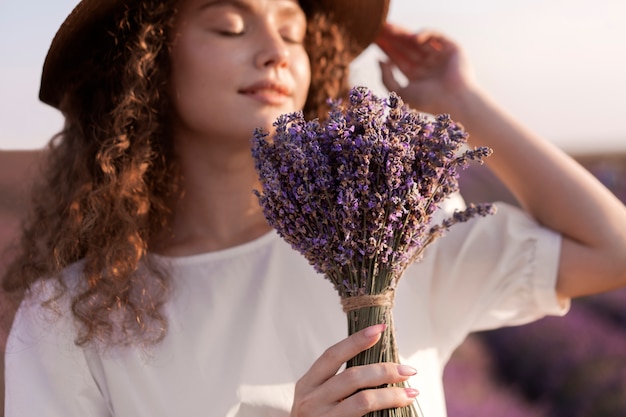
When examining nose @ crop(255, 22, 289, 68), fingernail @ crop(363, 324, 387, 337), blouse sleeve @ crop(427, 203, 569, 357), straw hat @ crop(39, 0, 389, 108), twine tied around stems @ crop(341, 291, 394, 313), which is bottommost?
fingernail @ crop(363, 324, 387, 337)

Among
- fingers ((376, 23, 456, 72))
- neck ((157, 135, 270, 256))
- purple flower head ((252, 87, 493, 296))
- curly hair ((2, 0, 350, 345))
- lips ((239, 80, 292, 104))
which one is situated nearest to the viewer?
purple flower head ((252, 87, 493, 296))

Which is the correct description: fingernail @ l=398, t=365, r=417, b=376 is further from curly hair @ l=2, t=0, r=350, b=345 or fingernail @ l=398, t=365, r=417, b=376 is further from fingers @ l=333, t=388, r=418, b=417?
curly hair @ l=2, t=0, r=350, b=345

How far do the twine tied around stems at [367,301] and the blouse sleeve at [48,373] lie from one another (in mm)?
870

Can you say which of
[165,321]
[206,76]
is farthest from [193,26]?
[165,321]

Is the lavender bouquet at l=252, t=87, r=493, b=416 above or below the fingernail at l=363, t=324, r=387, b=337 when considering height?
above

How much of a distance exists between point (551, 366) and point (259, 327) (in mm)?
1527

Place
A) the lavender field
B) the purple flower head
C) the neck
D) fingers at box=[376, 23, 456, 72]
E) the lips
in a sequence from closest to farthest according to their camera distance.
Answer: the purple flower head → the lips → the neck → fingers at box=[376, 23, 456, 72] → the lavender field

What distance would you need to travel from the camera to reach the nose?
75.1 inches

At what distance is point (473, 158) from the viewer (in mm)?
1351

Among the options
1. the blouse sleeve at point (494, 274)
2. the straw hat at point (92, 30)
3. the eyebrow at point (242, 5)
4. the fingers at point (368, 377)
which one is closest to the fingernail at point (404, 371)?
the fingers at point (368, 377)

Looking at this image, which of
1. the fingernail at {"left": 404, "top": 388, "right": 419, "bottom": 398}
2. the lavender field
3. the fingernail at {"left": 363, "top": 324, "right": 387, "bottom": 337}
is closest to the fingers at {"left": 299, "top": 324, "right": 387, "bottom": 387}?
the fingernail at {"left": 363, "top": 324, "right": 387, "bottom": 337}

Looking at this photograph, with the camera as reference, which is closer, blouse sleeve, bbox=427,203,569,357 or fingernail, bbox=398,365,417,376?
fingernail, bbox=398,365,417,376

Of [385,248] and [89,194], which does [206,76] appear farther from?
[385,248]

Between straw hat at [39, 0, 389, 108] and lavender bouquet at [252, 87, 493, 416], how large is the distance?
2.75 feet
